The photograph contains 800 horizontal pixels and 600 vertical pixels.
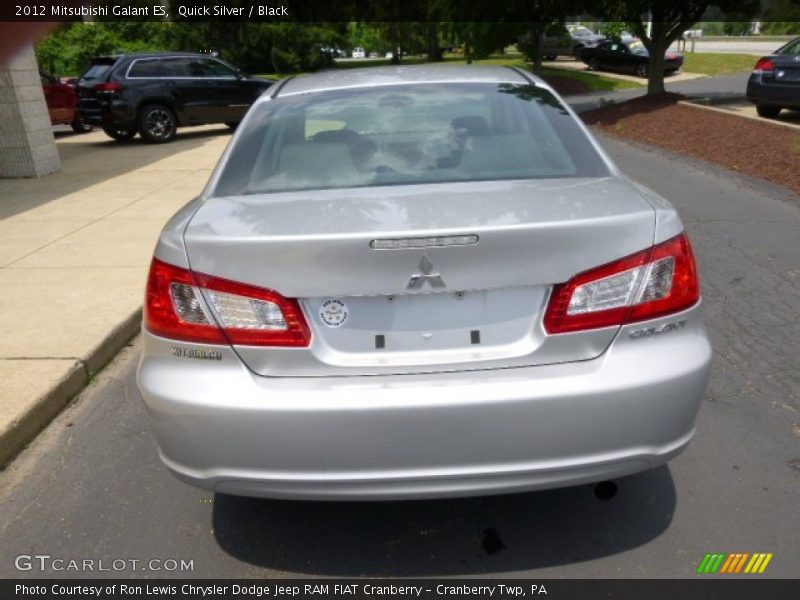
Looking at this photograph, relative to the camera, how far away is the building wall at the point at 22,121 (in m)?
11.7

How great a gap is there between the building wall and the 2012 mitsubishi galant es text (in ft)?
35.4

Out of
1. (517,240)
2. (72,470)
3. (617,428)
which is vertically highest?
(517,240)

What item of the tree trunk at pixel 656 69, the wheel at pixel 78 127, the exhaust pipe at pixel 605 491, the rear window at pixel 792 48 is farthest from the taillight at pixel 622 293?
the wheel at pixel 78 127

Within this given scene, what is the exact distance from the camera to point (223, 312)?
2.48 meters

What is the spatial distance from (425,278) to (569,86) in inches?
1089

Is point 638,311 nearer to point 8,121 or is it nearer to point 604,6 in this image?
point 8,121

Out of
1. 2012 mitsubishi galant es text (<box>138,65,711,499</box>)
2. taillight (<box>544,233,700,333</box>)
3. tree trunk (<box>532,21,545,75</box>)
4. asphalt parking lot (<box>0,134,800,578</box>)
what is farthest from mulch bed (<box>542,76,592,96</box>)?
2012 mitsubishi galant es text (<box>138,65,711,499</box>)

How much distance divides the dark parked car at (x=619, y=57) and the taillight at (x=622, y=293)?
102 feet

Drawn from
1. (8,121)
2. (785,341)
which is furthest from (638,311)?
(8,121)

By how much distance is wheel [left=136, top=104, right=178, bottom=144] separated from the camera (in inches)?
659

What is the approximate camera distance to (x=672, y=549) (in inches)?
110

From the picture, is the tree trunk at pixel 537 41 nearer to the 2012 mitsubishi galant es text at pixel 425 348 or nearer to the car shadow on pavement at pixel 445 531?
the car shadow on pavement at pixel 445 531

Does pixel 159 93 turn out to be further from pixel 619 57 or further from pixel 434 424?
pixel 619 57

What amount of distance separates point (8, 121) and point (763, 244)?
429 inches
